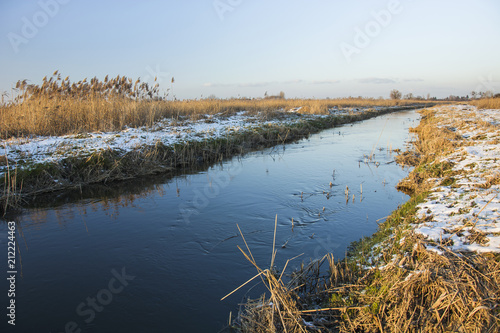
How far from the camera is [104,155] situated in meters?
8.30

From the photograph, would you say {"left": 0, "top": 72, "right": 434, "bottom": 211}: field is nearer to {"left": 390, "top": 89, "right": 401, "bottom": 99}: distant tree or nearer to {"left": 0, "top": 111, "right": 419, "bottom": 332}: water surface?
{"left": 0, "top": 111, "right": 419, "bottom": 332}: water surface

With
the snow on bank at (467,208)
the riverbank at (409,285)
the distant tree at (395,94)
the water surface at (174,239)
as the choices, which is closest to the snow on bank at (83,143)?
the water surface at (174,239)

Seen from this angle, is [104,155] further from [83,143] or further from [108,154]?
[83,143]

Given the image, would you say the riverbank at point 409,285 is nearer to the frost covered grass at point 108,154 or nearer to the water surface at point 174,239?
the water surface at point 174,239

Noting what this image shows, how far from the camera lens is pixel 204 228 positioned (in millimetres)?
5234

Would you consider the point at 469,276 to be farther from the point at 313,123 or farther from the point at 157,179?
the point at 313,123

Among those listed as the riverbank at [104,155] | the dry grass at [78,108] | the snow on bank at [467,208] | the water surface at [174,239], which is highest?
the dry grass at [78,108]

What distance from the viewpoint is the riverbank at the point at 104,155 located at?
7.00 meters

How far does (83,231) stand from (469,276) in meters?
5.47

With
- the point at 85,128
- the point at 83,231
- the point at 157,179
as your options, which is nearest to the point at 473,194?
the point at 83,231

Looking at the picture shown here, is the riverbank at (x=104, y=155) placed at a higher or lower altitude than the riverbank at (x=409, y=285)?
higher

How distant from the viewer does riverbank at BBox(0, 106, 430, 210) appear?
700 centimetres

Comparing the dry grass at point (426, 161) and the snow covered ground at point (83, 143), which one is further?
the snow covered ground at point (83, 143)

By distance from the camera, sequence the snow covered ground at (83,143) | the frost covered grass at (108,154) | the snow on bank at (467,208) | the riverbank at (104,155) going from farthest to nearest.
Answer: the snow covered ground at (83,143)
the frost covered grass at (108,154)
the riverbank at (104,155)
the snow on bank at (467,208)
